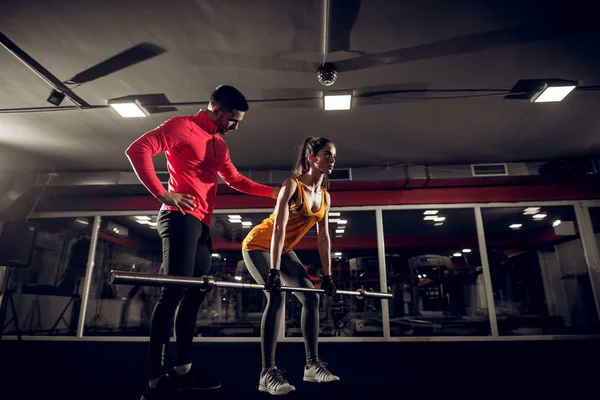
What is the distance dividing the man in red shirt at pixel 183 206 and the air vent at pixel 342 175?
10.9ft

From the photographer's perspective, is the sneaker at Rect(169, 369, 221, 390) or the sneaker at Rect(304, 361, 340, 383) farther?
the sneaker at Rect(304, 361, 340, 383)

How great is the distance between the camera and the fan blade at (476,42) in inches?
98.4

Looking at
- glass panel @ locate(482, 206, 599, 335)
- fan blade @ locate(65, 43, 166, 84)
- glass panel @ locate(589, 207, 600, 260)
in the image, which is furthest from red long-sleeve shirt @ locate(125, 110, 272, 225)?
glass panel @ locate(482, 206, 599, 335)

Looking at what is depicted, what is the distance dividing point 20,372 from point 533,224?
9393 millimetres

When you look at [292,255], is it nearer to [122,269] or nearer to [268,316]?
[268,316]

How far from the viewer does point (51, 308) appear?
21.5ft

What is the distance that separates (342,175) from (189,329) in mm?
3750

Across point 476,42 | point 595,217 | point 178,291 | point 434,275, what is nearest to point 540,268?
point 595,217

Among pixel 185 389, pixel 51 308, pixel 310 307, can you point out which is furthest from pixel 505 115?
pixel 51 308

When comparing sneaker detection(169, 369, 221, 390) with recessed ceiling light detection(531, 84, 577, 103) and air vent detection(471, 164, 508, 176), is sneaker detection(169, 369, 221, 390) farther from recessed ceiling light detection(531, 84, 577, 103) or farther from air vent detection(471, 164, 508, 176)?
air vent detection(471, 164, 508, 176)

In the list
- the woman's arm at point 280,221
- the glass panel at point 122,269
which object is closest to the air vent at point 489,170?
the woman's arm at point 280,221

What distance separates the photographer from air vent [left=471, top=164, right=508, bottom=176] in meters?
4.90

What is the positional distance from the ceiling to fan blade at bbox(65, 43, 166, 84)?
0.05 m

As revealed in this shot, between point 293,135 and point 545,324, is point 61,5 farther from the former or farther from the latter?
point 545,324
